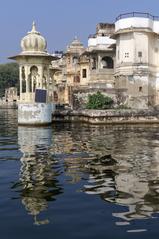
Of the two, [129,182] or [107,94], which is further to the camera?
[107,94]

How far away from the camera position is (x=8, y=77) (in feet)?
384

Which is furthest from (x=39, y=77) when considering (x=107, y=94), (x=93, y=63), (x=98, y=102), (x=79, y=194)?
(x=79, y=194)

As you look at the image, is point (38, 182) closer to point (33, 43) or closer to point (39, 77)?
point (33, 43)

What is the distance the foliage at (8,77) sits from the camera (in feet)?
381

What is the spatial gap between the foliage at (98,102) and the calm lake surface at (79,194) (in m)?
19.9

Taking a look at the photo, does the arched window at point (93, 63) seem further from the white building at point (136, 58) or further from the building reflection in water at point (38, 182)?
the building reflection in water at point (38, 182)

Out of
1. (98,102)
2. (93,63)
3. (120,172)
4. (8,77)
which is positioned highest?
(8,77)

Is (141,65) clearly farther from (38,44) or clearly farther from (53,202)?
(53,202)

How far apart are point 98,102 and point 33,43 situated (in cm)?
788

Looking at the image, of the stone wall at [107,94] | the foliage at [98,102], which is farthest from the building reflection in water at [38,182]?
the stone wall at [107,94]

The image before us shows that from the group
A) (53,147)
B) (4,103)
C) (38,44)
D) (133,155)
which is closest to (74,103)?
(38,44)

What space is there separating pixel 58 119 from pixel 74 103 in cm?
523

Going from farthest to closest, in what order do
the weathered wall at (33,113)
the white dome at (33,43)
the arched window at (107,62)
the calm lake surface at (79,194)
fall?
the arched window at (107,62) < the white dome at (33,43) < the weathered wall at (33,113) < the calm lake surface at (79,194)

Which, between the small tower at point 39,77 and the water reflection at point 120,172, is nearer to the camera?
the water reflection at point 120,172
